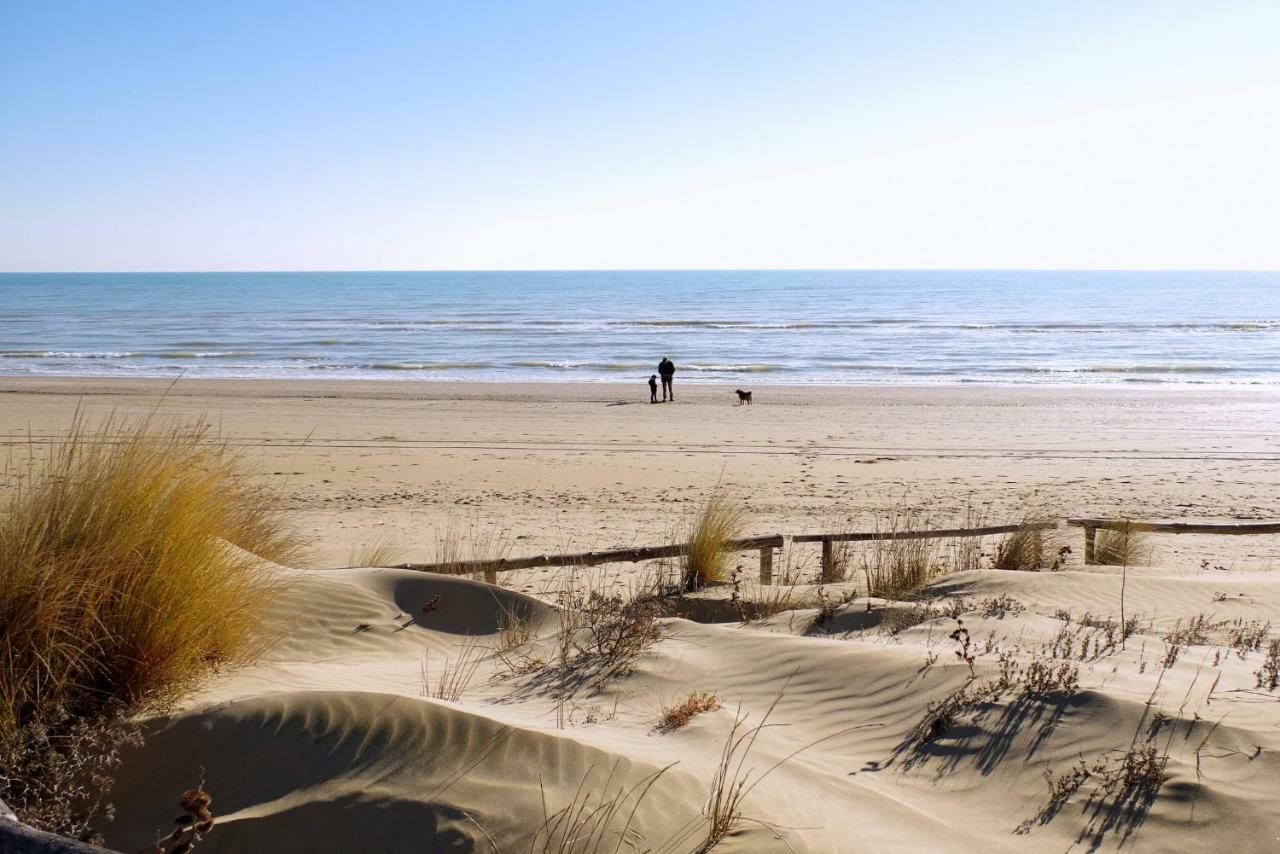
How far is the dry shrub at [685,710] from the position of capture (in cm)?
427

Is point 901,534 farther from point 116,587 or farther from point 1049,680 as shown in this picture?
point 116,587

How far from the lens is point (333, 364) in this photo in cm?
3538

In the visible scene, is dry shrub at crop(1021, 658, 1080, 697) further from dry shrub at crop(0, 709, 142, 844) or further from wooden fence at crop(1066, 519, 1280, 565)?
wooden fence at crop(1066, 519, 1280, 565)

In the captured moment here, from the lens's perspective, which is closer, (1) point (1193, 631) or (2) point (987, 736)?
(2) point (987, 736)

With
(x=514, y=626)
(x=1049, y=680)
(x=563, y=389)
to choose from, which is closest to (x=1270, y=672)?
(x=1049, y=680)

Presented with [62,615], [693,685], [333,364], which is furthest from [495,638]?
[333,364]

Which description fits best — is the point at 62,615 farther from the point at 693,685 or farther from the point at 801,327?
the point at 801,327

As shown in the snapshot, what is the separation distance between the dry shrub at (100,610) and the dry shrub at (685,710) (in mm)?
2116

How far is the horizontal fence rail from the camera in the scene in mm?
7461

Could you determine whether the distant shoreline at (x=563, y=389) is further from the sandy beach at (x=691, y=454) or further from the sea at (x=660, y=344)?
the sea at (x=660, y=344)

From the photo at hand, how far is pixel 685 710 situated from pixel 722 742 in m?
0.34

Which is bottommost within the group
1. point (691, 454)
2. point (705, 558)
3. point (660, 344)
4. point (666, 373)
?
point (691, 454)

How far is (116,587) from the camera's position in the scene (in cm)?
405

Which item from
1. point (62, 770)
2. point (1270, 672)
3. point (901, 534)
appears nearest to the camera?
point (62, 770)
